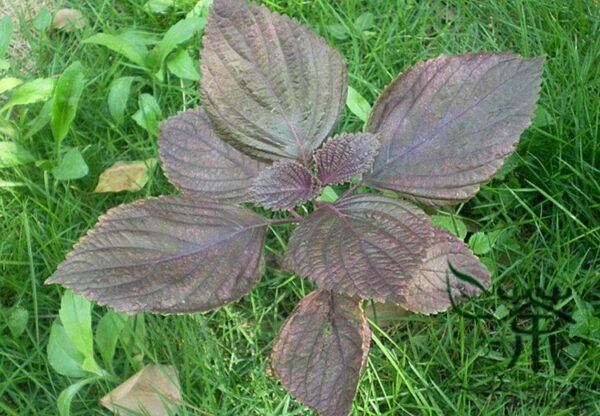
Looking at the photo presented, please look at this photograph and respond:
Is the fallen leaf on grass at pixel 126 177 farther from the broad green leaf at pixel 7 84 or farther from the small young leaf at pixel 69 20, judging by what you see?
the small young leaf at pixel 69 20

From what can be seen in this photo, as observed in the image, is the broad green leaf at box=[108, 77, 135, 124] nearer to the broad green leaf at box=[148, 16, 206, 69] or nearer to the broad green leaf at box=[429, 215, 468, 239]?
the broad green leaf at box=[148, 16, 206, 69]

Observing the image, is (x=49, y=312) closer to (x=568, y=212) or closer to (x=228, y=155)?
(x=228, y=155)

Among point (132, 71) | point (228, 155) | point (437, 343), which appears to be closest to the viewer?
point (228, 155)

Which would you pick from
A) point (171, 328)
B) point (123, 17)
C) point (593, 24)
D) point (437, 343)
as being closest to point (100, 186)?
point (171, 328)

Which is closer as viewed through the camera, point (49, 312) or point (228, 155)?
point (228, 155)

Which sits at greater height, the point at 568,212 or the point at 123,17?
the point at 123,17

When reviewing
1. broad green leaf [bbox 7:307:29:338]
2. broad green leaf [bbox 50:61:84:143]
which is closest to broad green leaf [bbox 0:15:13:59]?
broad green leaf [bbox 50:61:84:143]

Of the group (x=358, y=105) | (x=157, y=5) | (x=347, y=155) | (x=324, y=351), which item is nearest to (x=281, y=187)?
(x=347, y=155)
